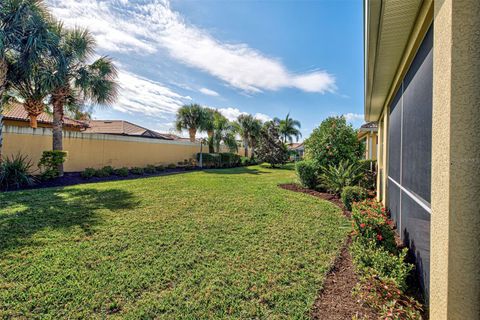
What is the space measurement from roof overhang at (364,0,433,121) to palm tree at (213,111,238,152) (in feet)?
59.4

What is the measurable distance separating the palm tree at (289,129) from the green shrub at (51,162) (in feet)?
96.3

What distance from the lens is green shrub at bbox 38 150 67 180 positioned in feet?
30.8

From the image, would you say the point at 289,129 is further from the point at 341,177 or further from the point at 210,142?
the point at 341,177

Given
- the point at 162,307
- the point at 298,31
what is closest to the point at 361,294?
the point at 162,307

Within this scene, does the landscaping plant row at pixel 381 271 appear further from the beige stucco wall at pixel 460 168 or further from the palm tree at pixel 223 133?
the palm tree at pixel 223 133

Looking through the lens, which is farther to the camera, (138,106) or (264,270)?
(138,106)

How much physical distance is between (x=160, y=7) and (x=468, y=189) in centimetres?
907

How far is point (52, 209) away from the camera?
5.45m

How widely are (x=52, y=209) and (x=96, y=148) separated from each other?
857cm

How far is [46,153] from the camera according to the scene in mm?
9555

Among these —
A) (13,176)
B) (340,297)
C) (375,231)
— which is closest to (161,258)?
(340,297)

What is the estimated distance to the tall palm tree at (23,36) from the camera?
7.74 m

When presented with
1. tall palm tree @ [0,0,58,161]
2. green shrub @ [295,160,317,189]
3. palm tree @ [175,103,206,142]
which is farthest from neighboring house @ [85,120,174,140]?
green shrub @ [295,160,317,189]

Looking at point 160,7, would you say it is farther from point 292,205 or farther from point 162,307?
point 162,307
